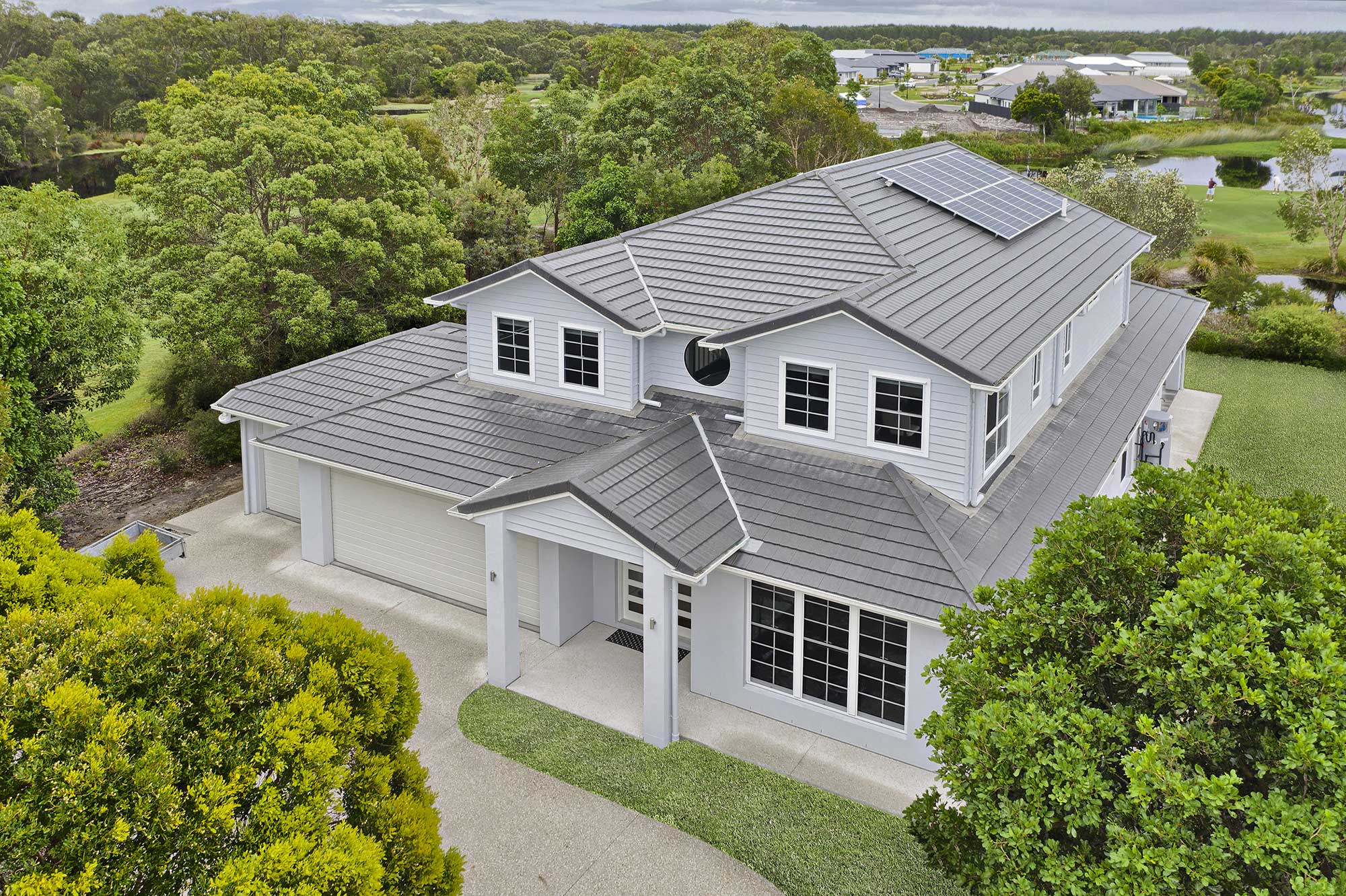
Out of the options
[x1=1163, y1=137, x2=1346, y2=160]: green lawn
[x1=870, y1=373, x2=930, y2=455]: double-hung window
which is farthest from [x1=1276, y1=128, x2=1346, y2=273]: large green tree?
[x1=870, y1=373, x2=930, y2=455]: double-hung window

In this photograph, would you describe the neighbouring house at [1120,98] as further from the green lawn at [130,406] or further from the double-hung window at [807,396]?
the double-hung window at [807,396]

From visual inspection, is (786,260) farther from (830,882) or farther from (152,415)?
(152,415)

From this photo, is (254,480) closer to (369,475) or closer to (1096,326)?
(369,475)

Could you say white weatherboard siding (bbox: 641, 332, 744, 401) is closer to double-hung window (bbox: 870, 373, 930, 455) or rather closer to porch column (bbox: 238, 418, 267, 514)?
double-hung window (bbox: 870, 373, 930, 455)

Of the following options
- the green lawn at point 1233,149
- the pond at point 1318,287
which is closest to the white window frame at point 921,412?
the pond at point 1318,287

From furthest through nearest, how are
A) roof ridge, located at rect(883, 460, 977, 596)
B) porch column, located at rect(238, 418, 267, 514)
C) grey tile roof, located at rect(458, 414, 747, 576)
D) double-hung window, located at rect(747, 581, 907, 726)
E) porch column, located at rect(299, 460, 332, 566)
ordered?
porch column, located at rect(238, 418, 267, 514), porch column, located at rect(299, 460, 332, 566), grey tile roof, located at rect(458, 414, 747, 576), double-hung window, located at rect(747, 581, 907, 726), roof ridge, located at rect(883, 460, 977, 596)

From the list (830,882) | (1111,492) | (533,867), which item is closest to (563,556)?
(533,867)
